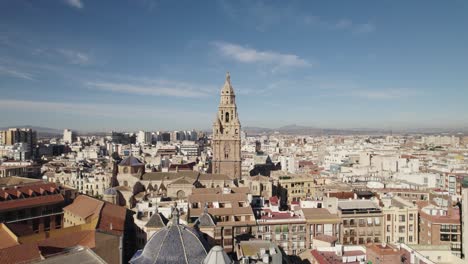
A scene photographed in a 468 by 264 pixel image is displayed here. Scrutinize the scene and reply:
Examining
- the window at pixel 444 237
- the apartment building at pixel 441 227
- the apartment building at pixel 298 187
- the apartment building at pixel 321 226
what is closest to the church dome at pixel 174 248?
the apartment building at pixel 321 226

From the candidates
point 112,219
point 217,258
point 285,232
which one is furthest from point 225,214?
point 217,258

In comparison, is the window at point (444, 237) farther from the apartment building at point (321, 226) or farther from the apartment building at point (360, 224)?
the apartment building at point (321, 226)

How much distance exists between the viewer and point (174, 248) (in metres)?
26.7

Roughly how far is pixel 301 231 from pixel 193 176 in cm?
2702

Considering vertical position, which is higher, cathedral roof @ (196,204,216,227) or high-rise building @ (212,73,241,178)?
high-rise building @ (212,73,241,178)

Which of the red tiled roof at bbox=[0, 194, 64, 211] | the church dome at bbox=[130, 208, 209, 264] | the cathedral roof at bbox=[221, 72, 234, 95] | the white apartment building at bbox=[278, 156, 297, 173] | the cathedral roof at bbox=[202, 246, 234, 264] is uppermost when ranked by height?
the cathedral roof at bbox=[221, 72, 234, 95]

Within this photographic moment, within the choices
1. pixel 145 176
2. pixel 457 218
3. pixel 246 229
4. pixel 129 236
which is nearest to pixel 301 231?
pixel 246 229

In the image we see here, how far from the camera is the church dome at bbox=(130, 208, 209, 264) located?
2639 cm

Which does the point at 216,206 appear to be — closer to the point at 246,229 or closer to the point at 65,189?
the point at 246,229

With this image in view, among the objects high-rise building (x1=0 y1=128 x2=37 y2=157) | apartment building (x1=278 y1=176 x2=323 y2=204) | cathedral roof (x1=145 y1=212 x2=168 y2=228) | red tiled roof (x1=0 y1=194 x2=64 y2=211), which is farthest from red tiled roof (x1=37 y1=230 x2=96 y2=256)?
high-rise building (x1=0 y1=128 x2=37 y2=157)

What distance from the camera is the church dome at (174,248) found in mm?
26391

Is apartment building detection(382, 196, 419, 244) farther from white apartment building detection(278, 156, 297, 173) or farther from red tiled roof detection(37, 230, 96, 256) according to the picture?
white apartment building detection(278, 156, 297, 173)

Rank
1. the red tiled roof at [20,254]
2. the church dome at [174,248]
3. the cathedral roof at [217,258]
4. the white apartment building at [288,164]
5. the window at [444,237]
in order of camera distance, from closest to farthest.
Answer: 1. the cathedral roof at [217,258]
2. the church dome at [174,248]
3. the red tiled roof at [20,254]
4. the window at [444,237]
5. the white apartment building at [288,164]

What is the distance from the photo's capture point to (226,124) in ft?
247
